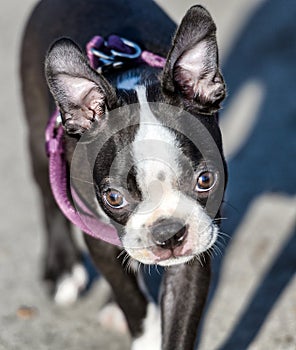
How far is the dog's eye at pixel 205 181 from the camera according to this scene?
11.3 ft

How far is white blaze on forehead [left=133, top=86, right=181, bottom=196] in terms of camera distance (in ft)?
11.0

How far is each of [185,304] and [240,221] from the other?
1.55m

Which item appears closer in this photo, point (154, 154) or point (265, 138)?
point (154, 154)

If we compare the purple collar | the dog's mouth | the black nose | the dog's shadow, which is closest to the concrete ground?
the dog's shadow

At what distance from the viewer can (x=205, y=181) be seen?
3461 mm

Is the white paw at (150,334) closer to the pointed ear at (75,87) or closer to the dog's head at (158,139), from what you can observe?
the dog's head at (158,139)

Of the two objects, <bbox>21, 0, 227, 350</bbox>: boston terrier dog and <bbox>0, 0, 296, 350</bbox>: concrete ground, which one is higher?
<bbox>21, 0, 227, 350</bbox>: boston terrier dog

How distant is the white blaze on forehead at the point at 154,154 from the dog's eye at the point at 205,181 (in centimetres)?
11

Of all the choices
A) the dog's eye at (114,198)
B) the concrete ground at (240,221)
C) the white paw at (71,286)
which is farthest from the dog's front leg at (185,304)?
the white paw at (71,286)

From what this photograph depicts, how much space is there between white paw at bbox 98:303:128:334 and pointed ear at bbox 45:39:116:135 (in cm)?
117

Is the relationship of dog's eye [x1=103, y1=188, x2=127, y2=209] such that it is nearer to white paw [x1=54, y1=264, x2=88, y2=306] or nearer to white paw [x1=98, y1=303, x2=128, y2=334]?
white paw [x1=98, y1=303, x2=128, y2=334]

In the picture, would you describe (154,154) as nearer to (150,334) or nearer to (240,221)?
(150,334)

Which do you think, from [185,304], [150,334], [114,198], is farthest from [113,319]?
[114,198]

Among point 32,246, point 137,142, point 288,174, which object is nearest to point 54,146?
point 137,142
